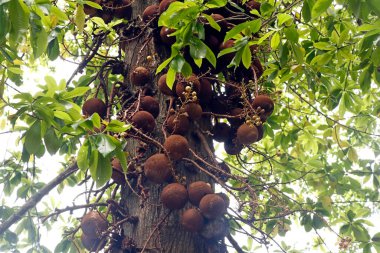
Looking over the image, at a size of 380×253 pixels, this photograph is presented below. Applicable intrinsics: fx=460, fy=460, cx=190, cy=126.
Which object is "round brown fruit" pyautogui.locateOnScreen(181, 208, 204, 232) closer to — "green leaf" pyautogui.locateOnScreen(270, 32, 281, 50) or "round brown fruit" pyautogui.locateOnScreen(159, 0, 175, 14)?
"green leaf" pyautogui.locateOnScreen(270, 32, 281, 50)

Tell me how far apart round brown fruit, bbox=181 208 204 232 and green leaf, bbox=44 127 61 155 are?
0.49 metres

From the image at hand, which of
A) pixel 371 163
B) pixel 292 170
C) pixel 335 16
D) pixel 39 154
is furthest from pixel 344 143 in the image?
pixel 39 154

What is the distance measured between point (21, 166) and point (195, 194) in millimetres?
1473

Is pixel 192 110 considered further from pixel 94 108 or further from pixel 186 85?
pixel 94 108

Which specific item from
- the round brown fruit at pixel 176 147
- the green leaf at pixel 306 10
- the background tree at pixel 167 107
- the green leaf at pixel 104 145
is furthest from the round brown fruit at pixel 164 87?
the green leaf at pixel 306 10

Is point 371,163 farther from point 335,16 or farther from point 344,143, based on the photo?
point 335,16

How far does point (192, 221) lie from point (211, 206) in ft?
0.27

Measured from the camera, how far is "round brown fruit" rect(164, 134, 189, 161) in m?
1.62

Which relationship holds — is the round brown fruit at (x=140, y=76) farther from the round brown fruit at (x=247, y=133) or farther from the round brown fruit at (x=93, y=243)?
the round brown fruit at (x=93, y=243)

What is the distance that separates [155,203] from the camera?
5.48ft

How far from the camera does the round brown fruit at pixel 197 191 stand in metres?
1.61

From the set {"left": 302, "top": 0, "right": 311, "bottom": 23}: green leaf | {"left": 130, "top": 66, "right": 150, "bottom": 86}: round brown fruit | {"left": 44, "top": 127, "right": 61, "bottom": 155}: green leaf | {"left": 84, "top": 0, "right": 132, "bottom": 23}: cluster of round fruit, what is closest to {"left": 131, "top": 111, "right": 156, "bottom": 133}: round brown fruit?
{"left": 130, "top": 66, "right": 150, "bottom": 86}: round brown fruit

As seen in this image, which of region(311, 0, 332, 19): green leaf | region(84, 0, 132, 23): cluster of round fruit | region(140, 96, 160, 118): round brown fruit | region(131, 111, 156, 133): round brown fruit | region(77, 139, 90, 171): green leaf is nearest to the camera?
region(311, 0, 332, 19): green leaf

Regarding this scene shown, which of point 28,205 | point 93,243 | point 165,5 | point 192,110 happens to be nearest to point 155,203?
point 93,243
